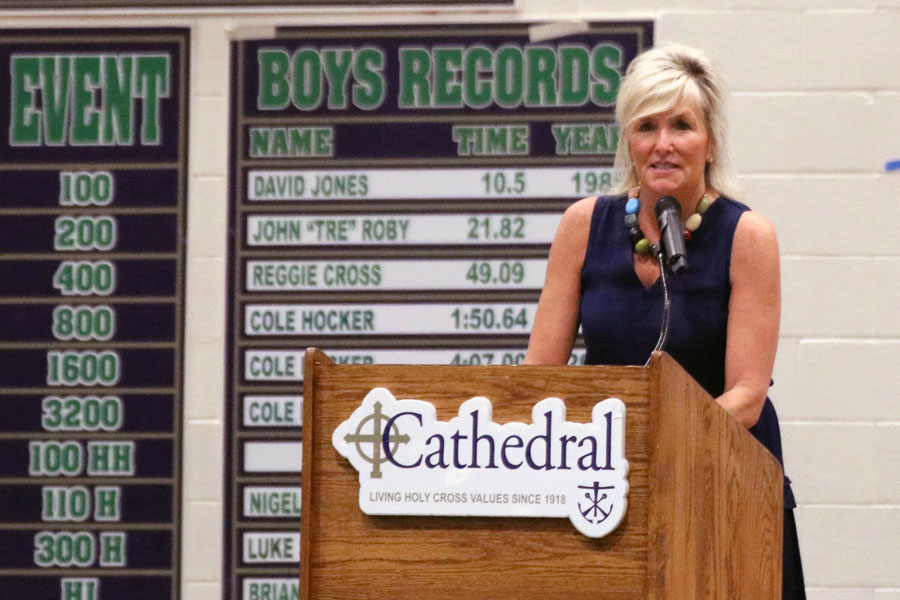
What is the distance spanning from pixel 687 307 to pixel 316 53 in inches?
69.1

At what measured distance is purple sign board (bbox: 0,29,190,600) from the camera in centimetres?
336

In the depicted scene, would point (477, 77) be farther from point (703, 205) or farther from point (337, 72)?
point (703, 205)

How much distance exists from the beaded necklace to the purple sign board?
1.72 meters

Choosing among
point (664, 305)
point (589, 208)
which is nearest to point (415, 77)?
point (589, 208)

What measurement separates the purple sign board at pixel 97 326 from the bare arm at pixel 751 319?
187 cm

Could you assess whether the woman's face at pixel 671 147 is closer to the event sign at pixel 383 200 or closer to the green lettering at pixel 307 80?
the event sign at pixel 383 200

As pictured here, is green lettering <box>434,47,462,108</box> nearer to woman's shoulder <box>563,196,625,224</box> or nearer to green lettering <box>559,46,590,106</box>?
green lettering <box>559,46,590,106</box>

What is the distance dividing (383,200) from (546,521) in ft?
6.25

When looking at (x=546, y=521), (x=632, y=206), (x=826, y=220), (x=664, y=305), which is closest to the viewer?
(x=546, y=521)

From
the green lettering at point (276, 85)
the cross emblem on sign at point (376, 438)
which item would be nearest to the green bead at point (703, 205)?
the cross emblem on sign at point (376, 438)

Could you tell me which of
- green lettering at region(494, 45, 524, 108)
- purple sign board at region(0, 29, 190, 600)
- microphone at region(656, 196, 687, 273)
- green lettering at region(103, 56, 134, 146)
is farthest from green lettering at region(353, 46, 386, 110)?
microphone at region(656, 196, 687, 273)

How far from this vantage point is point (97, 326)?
3.39m

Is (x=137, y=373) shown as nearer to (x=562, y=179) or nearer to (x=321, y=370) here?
(x=562, y=179)

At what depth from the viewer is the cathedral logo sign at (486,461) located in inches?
59.3
